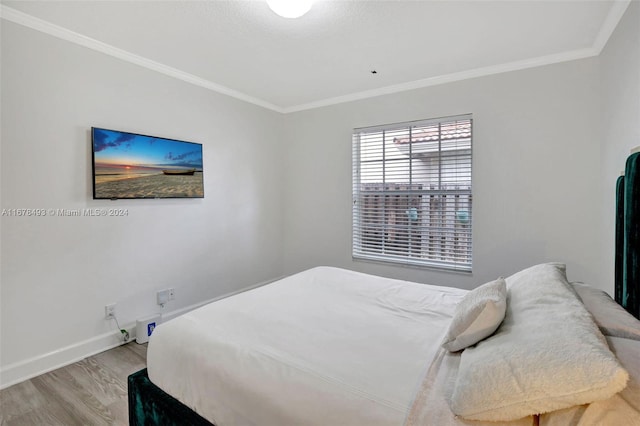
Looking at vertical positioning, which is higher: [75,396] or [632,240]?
[632,240]

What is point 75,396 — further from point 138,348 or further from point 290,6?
point 290,6

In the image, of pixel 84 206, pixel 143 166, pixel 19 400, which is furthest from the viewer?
pixel 143 166

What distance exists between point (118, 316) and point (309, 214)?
2404 mm

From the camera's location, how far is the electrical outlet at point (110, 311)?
8.55 feet

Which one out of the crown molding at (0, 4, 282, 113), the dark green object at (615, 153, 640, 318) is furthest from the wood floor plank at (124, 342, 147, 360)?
the dark green object at (615, 153, 640, 318)

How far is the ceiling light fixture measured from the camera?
71.2 inches

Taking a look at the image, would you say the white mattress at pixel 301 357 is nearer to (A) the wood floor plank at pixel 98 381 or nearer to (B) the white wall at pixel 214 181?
(A) the wood floor plank at pixel 98 381

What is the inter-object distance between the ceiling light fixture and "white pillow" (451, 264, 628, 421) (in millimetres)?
2004

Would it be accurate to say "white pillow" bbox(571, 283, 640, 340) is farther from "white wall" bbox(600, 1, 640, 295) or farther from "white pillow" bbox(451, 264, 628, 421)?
"white wall" bbox(600, 1, 640, 295)

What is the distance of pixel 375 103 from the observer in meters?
3.62

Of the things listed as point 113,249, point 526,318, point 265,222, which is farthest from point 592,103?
point 113,249

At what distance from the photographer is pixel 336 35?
2369mm

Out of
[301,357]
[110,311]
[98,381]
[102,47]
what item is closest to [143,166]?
[102,47]

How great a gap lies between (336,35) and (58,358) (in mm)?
3306
